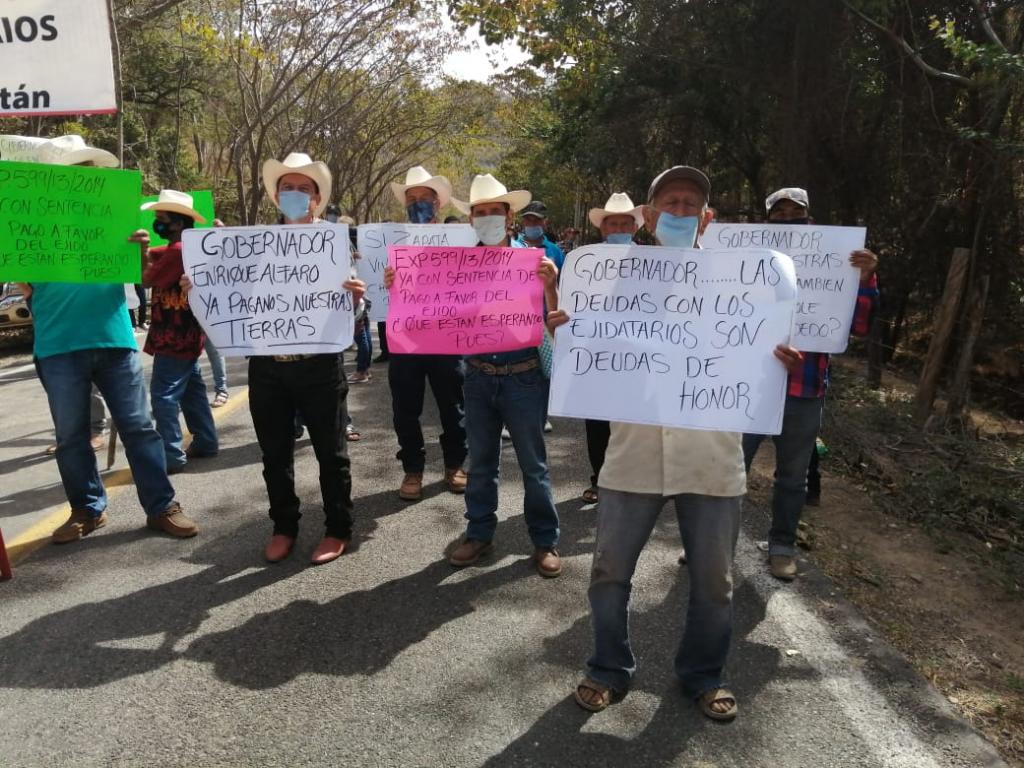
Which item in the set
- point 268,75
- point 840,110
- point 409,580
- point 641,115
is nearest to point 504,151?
point 268,75

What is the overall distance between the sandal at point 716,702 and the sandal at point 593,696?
1.09ft

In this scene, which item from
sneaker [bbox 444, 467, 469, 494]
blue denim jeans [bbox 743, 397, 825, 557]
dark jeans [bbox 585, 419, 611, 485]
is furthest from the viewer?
sneaker [bbox 444, 467, 469, 494]

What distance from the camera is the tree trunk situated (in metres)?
5.99

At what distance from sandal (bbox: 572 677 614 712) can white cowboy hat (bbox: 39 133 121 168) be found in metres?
3.44

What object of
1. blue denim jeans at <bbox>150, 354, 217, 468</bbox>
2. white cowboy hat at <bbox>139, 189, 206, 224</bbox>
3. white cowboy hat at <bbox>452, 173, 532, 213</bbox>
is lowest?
blue denim jeans at <bbox>150, 354, 217, 468</bbox>

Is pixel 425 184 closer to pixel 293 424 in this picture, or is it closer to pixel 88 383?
pixel 293 424

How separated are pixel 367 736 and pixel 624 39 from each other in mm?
10742

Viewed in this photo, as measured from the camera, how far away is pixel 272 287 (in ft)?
11.6

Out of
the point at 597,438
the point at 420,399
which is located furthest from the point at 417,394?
the point at 597,438

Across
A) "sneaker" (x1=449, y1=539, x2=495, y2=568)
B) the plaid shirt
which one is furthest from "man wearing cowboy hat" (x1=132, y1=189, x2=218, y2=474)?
the plaid shirt

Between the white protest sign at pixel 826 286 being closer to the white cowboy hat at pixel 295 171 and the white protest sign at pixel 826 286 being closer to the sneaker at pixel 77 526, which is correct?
the white cowboy hat at pixel 295 171

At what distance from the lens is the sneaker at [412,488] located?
4762 mm

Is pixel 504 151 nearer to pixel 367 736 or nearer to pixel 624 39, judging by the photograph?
pixel 624 39

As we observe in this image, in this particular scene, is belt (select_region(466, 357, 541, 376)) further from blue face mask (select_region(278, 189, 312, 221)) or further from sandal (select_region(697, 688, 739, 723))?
sandal (select_region(697, 688, 739, 723))
